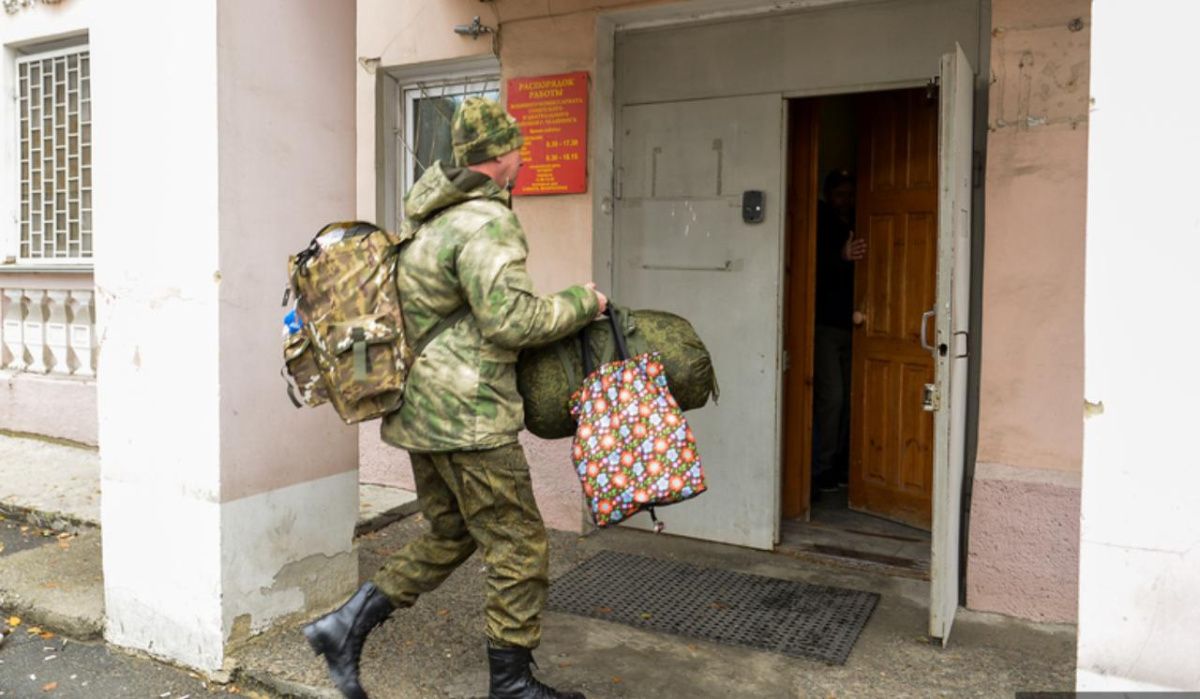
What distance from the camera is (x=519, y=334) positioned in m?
3.01

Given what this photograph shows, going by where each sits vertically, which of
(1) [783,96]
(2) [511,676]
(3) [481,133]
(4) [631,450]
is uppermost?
(1) [783,96]

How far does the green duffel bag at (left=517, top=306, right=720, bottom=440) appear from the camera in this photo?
3242 millimetres

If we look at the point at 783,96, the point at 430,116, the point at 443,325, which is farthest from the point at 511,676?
the point at 430,116

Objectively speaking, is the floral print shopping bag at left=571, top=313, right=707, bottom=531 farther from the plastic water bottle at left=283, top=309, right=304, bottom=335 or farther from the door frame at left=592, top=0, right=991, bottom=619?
the door frame at left=592, top=0, right=991, bottom=619

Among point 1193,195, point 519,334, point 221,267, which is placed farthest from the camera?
point 221,267

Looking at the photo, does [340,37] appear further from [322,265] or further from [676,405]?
[676,405]

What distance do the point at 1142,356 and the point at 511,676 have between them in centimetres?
211

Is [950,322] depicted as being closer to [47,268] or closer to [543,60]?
[543,60]

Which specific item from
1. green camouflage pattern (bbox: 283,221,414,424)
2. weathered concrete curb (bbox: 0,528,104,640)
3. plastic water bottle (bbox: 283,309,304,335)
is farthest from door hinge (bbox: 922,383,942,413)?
weathered concrete curb (bbox: 0,528,104,640)

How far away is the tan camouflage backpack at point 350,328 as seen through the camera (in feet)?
10.2

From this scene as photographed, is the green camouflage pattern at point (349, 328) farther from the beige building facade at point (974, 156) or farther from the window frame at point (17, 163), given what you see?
the window frame at point (17, 163)

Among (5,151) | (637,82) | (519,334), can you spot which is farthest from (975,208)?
(5,151)

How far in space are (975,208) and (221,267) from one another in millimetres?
3213

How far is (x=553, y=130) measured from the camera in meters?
5.53
